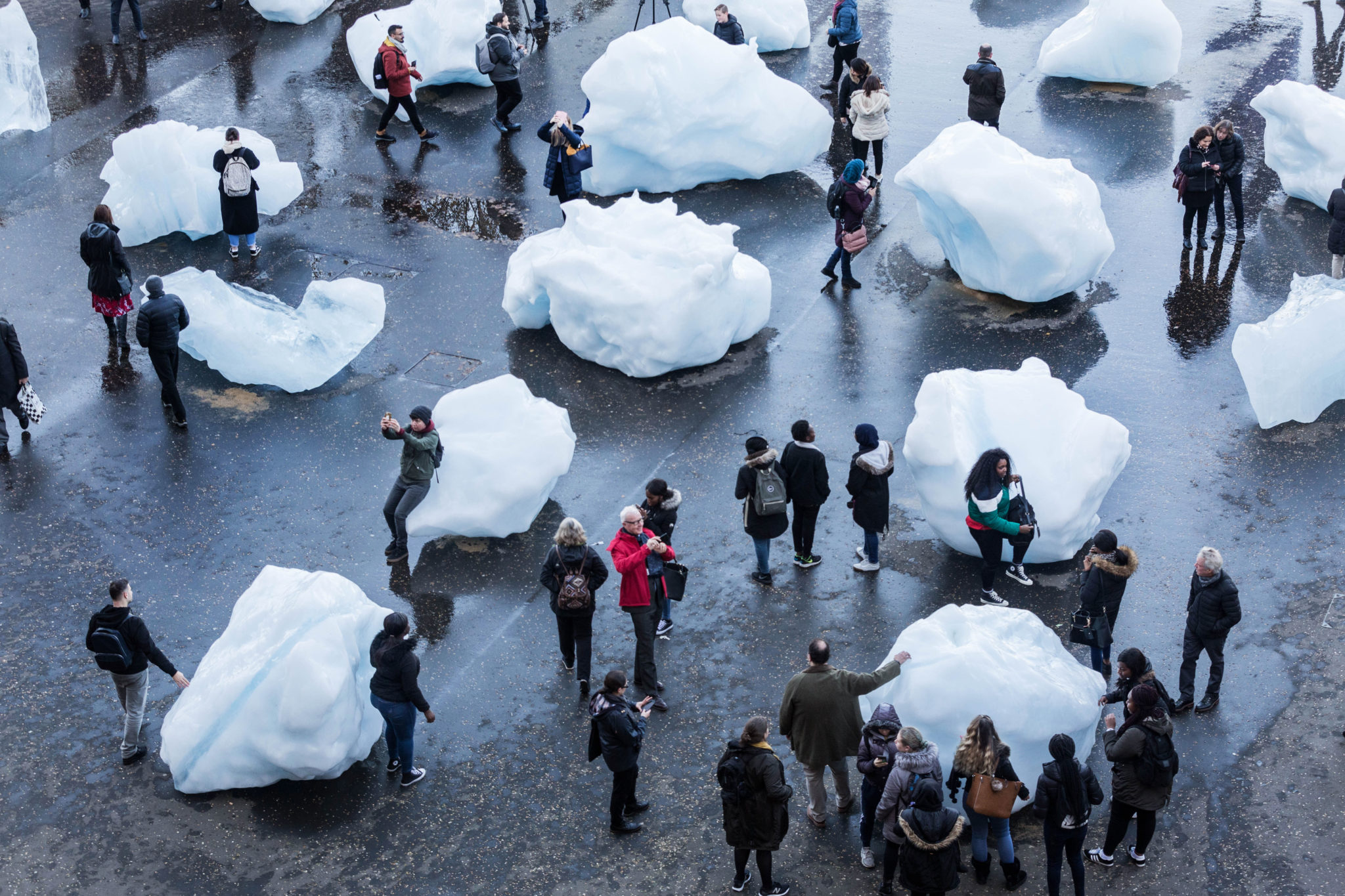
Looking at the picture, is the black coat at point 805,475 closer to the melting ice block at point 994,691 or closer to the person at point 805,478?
the person at point 805,478

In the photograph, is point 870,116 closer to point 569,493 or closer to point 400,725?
point 569,493

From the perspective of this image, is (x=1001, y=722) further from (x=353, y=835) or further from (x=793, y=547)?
(x=353, y=835)

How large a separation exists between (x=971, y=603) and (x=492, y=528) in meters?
3.74

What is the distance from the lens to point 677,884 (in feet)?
26.3

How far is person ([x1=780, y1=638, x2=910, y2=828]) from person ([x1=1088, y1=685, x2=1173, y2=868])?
1.33 meters

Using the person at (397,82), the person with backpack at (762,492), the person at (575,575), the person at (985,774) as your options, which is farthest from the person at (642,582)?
the person at (397,82)

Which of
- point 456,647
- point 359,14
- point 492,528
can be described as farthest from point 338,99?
point 456,647

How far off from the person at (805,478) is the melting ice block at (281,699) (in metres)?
3.23

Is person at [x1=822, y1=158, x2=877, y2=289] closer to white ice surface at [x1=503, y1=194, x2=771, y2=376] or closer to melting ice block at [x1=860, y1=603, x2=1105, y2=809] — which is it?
white ice surface at [x1=503, y1=194, x2=771, y2=376]

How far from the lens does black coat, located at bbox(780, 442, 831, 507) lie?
33.0ft

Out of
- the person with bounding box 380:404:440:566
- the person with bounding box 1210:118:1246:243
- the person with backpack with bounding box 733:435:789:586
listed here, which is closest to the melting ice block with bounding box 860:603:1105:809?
the person with backpack with bounding box 733:435:789:586

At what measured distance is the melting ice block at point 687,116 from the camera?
50.1ft

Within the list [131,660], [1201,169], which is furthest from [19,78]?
[1201,169]

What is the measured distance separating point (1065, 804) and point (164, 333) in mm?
8601
